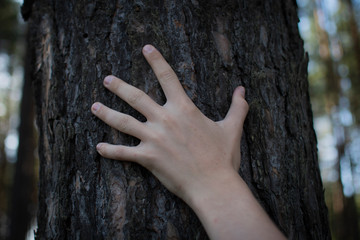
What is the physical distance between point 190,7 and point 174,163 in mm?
820

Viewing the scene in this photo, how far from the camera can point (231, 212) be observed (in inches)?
39.2

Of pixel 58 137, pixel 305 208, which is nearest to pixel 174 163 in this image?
pixel 58 137

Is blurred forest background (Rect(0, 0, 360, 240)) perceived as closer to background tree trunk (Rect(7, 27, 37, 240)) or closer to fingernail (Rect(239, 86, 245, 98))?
background tree trunk (Rect(7, 27, 37, 240))

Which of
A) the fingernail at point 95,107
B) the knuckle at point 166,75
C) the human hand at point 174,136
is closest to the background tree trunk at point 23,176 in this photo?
the fingernail at point 95,107

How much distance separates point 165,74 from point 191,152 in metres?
0.39

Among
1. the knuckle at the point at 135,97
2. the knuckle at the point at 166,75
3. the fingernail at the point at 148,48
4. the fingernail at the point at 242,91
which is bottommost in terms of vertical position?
the knuckle at the point at 135,97

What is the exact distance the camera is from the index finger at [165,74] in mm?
1196

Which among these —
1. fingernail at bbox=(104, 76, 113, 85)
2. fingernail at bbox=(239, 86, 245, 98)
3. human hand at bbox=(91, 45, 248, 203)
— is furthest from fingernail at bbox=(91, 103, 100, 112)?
fingernail at bbox=(239, 86, 245, 98)

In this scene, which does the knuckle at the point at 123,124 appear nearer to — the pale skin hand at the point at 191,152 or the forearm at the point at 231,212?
the pale skin hand at the point at 191,152

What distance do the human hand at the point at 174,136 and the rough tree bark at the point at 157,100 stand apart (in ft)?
0.22

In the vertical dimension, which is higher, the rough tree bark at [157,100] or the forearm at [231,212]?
the rough tree bark at [157,100]

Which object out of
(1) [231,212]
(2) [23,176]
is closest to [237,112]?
(1) [231,212]

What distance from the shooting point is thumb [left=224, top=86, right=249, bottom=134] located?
124 centimetres

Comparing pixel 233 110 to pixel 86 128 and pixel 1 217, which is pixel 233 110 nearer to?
pixel 86 128
